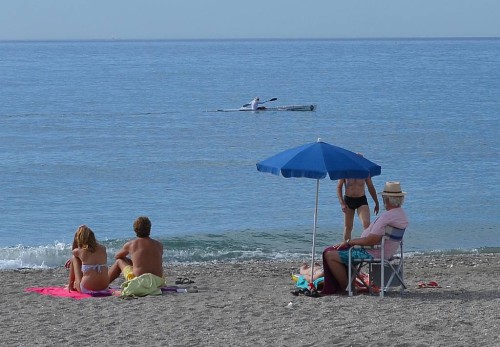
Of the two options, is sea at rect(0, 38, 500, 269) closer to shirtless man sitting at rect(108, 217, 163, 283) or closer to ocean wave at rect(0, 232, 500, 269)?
ocean wave at rect(0, 232, 500, 269)

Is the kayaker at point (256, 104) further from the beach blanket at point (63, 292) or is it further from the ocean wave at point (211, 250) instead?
the beach blanket at point (63, 292)

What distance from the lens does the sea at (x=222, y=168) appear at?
63.4ft

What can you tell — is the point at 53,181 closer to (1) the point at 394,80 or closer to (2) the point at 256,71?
(1) the point at 394,80

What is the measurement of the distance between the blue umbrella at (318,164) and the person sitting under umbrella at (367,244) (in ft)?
1.28

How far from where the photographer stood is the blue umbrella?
32.7ft

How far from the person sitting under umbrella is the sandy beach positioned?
0.83ft

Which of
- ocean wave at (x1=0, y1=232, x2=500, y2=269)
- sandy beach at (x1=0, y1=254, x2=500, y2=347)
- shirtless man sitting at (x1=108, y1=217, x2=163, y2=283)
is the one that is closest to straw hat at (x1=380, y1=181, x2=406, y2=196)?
sandy beach at (x1=0, y1=254, x2=500, y2=347)

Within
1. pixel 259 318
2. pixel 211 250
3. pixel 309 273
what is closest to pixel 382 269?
pixel 309 273

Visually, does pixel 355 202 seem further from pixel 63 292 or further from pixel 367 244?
pixel 63 292

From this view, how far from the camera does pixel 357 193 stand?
40.0ft

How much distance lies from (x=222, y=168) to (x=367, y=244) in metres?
20.2

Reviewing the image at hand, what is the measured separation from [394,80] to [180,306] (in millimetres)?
76659

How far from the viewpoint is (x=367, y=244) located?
995 cm

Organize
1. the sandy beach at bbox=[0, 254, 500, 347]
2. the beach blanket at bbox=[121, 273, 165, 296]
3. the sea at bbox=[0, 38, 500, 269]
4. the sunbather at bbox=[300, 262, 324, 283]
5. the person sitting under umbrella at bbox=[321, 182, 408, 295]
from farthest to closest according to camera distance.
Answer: the sea at bbox=[0, 38, 500, 269] → the sunbather at bbox=[300, 262, 324, 283] → the beach blanket at bbox=[121, 273, 165, 296] → the person sitting under umbrella at bbox=[321, 182, 408, 295] → the sandy beach at bbox=[0, 254, 500, 347]
